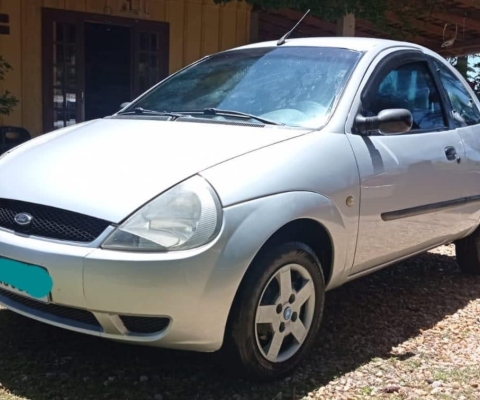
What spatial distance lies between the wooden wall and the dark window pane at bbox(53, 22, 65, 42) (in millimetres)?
217

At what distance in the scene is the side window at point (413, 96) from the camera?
390cm

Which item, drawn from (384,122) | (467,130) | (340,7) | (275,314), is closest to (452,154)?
(467,130)

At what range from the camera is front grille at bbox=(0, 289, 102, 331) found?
2.87 metres

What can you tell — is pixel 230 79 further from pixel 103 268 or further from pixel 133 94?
pixel 133 94

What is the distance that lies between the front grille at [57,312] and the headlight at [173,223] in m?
0.37

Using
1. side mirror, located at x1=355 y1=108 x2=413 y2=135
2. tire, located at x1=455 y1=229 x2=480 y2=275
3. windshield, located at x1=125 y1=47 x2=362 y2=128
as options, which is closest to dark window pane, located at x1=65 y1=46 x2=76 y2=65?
windshield, located at x1=125 y1=47 x2=362 y2=128

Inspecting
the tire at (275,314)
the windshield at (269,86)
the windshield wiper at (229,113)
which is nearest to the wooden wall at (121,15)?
the windshield at (269,86)

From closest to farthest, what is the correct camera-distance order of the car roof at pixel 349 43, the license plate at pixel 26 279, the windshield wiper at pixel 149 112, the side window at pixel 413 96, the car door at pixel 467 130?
1. the license plate at pixel 26 279
2. the windshield wiper at pixel 149 112
3. the side window at pixel 413 96
4. the car roof at pixel 349 43
5. the car door at pixel 467 130

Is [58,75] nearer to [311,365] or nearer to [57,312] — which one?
[57,312]

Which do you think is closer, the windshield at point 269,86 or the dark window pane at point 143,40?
the windshield at point 269,86

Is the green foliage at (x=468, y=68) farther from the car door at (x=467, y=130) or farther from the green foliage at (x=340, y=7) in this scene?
the car door at (x=467, y=130)

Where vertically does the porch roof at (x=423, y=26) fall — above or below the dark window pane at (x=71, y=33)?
above

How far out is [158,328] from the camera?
2.83 metres

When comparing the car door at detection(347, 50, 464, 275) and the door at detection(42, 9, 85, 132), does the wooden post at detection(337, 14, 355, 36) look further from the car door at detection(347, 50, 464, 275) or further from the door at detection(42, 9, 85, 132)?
the car door at detection(347, 50, 464, 275)
